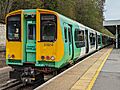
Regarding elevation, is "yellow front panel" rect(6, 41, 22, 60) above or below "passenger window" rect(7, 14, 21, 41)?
below

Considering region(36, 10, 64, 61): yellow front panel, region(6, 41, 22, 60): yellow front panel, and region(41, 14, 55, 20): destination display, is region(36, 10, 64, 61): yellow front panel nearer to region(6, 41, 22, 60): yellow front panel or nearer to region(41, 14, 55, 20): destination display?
region(41, 14, 55, 20): destination display

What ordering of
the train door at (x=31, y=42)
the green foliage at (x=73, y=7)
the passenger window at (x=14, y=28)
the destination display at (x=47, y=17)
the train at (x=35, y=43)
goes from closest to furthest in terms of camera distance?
the train at (x=35, y=43) < the train door at (x=31, y=42) < the destination display at (x=47, y=17) < the passenger window at (x=14, y=28) < the green foliage at (x=73, y=7)

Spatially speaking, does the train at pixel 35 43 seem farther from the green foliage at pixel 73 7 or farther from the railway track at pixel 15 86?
the green foliage at pixel 73 7

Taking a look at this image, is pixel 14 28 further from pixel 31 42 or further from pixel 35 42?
pixel 35 42

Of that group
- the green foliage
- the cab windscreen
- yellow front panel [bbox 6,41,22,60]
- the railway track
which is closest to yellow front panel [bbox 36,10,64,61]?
the cab windscreen

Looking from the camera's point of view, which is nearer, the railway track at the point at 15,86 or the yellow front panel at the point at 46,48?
the yellow front panel at the point at 46,48

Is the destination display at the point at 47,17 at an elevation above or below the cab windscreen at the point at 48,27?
above

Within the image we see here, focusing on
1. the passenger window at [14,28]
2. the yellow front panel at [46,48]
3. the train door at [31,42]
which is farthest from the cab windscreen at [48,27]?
the passenger window at [14,28]

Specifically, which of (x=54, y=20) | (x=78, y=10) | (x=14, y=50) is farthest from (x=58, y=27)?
(x=78, y=10)

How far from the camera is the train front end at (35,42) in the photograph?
1238 centimetres

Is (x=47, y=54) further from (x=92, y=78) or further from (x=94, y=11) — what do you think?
(x=94, y=11)

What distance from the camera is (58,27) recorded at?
41.6ft

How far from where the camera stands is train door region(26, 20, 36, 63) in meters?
12.5

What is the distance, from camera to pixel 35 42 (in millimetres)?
12523
